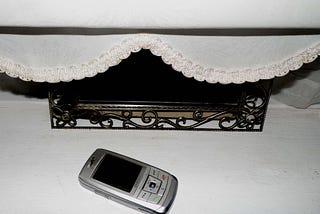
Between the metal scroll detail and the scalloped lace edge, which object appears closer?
the scalloped lace edge

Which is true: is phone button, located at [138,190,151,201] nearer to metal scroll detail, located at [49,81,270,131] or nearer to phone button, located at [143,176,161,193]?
phone button, located at [143,176,161,193]

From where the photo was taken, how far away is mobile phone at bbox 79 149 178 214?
486mm

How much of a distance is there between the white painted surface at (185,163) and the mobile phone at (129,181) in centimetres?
2

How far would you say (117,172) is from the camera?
521 mm

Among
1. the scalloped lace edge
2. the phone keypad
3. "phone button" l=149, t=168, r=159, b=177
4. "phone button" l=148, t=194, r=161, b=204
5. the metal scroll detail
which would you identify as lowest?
"phone button" l=148, t=194, r=161, b=204

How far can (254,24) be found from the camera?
1.25ft

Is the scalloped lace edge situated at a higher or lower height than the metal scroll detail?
higher

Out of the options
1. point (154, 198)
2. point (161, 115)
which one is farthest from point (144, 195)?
point (161, 115)

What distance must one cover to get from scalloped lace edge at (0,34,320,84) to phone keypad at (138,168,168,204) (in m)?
0.17

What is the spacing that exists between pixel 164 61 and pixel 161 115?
191mm

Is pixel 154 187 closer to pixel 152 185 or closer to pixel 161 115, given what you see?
pixel 152 185

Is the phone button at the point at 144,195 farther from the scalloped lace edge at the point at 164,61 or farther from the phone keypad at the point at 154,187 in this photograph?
the scalloped lace edge at the point at 164,61

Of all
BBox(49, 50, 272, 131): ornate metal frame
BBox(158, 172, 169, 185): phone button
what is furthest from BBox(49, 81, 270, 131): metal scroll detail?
BBox(158, 172, 169, 185): phone button

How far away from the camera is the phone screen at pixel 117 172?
0.51 meters
